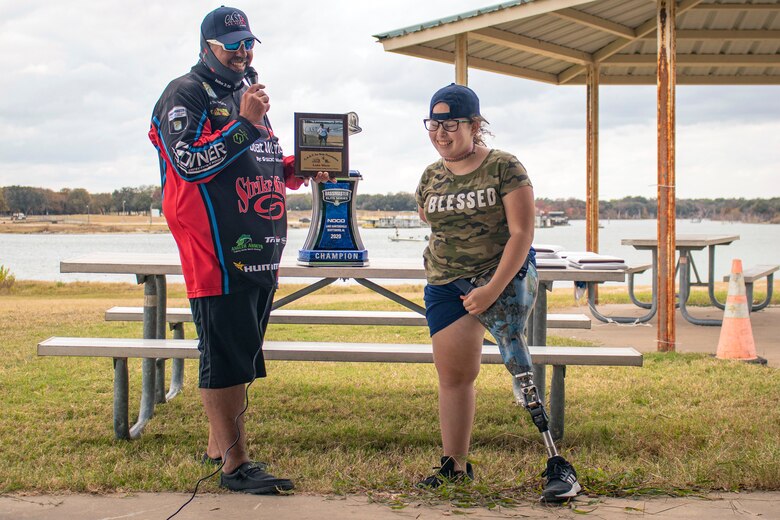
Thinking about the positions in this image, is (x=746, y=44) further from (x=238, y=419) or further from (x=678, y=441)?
(x=238, y=419)

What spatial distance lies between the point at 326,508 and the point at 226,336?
0.87 m

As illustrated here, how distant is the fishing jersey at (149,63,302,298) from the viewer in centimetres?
364

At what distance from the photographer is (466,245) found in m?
3.68

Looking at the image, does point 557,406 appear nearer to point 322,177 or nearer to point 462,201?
point 462,201

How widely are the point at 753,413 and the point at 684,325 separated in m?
5.08

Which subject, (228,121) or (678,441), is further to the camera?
(678,441)

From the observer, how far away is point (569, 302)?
13.2m

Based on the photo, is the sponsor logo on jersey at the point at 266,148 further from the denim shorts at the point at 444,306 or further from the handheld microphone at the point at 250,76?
the denim shorts at the point at 444,306

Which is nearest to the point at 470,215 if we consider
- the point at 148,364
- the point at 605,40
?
the point at 148,364

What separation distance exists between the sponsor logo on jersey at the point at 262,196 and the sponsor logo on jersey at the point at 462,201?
0.74 m

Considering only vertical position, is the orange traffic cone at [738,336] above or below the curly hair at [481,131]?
below

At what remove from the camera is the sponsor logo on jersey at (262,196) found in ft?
12.5

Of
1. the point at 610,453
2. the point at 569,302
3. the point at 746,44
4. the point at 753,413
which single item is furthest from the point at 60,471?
the point at 746,44

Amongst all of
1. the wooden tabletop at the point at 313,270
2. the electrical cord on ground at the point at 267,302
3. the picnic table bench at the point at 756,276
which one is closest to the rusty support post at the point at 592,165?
the picnic table bench at the point at 756,276
